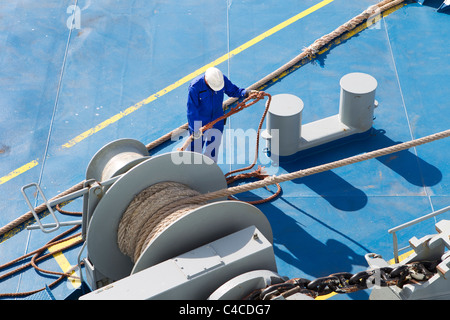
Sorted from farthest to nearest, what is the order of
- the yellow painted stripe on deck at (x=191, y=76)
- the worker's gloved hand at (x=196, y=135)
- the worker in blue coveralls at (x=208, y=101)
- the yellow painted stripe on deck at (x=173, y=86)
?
the yellow painted stripe on deck at (x=191, y=76)
the yellow painted stripe on deck at (x=173, y=86)
the worker in blue coveralls at (x=208, y=101)
the worker's gloved hand at (x=196, y=135)

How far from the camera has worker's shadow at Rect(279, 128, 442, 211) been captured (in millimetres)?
6992

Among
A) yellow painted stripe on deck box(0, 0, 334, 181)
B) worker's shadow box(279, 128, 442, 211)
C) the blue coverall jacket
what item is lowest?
worker's shadow box(279, 128, 442, 211)

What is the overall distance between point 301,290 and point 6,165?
4.70 m

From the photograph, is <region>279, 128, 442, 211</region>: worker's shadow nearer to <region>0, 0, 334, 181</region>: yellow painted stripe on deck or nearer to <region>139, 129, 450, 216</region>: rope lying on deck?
<region>139, 129, 450, 216</region>: rope lying on deck

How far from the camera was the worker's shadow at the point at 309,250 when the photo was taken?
629 centimetres

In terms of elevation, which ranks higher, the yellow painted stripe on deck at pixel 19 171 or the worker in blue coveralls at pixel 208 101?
the worker in blue coveralls at pixel 208 101

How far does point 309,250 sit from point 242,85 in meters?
2.81

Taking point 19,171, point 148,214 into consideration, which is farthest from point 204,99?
point 19,171

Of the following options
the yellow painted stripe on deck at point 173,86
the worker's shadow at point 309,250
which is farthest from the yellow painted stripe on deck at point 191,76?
the worker's shadow at point 309,250

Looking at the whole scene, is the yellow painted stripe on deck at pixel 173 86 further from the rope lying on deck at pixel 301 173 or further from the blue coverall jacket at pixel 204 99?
the rope lying on deck at pixel 301 173

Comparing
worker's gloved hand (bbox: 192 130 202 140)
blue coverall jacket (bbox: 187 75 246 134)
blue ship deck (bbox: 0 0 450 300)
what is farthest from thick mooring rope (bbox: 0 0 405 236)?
worker's gloved hand (bbox: 192 130 202 140)

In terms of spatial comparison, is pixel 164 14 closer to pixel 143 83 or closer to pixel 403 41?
pixel 143 83

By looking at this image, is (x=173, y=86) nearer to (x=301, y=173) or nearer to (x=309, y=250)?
(x=309, y=250)

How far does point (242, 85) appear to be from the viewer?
8359mm
